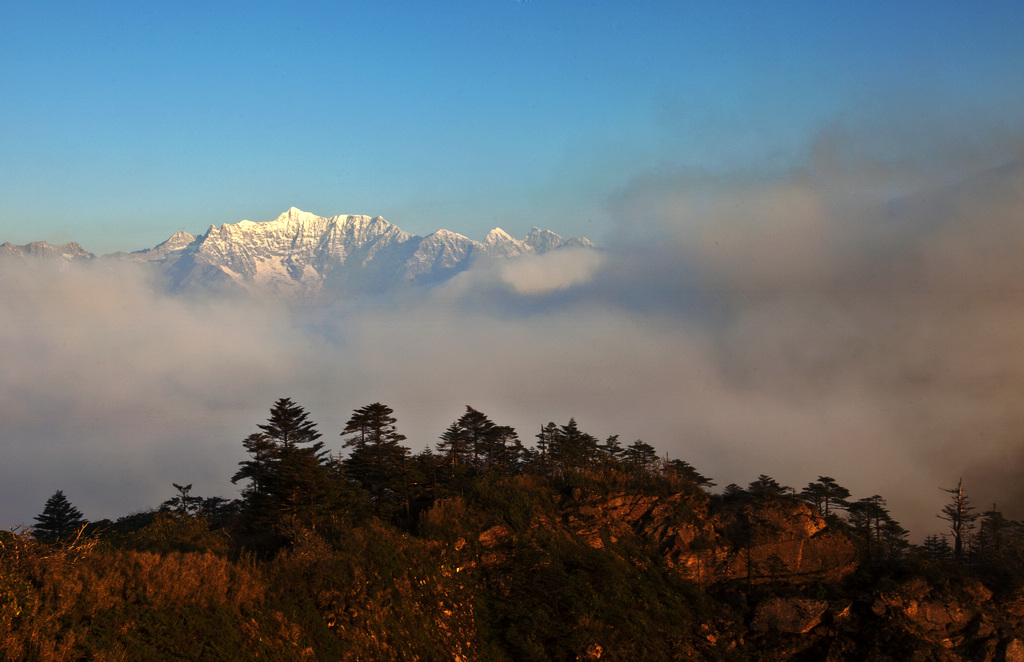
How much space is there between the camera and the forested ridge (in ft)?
84.2

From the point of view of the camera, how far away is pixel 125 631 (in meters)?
24.1

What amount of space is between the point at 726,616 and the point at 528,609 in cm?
1486

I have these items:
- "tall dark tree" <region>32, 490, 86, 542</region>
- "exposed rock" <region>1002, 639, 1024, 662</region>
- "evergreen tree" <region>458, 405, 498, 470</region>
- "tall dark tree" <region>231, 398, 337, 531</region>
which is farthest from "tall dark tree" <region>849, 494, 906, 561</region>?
"tall dark tree" <region>32, 490, 86, 542</region>

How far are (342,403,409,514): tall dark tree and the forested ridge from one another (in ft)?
0.55

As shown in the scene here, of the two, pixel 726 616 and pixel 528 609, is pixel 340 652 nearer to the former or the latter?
pixel 528 609

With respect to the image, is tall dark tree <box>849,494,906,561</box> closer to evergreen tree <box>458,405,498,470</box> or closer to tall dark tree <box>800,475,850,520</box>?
tall dark tree <box>800,475,850,520</box>

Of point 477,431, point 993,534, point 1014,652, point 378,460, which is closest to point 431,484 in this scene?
point 378,460

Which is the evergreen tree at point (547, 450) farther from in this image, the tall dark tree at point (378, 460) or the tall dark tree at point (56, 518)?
the tall dark tree at point (56, 518)

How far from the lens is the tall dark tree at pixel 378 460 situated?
45.7 meters

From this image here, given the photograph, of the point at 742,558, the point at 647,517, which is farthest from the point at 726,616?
the point at 647,517

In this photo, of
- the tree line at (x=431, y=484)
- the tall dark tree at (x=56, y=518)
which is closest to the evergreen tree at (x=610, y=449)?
the tree line at (x=431, y=484)

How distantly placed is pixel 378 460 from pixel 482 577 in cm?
1332

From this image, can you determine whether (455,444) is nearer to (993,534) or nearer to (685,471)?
(685,471)

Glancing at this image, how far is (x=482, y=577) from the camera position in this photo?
38.8 metres
